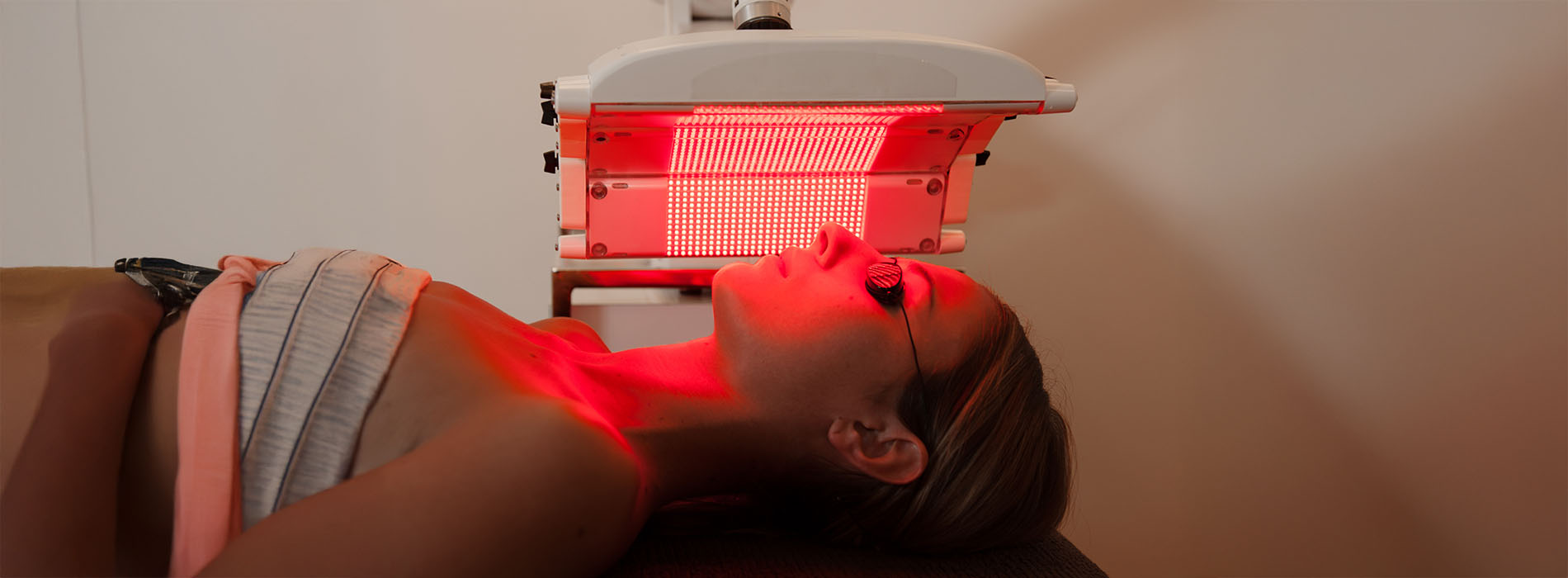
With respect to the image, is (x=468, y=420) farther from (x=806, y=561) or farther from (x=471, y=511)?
(x=806, y=561)

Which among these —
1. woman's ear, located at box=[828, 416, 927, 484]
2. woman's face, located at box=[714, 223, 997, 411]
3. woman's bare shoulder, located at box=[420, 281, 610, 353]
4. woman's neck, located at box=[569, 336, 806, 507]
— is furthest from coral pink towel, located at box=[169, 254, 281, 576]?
woman's ear, located at box=[828, 416, 927, 484]

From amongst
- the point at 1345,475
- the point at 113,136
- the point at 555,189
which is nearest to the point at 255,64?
the point at 113,136

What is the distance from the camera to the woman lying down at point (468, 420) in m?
0.84

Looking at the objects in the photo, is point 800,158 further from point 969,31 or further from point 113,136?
point 113,136

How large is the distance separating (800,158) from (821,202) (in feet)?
0.30

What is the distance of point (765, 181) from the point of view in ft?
4.38

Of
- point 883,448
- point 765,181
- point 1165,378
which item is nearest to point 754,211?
point 765,181

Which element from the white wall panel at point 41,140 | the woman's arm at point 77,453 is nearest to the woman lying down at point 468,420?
the woman's arm at point 77,453

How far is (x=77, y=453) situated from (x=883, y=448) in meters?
0.86

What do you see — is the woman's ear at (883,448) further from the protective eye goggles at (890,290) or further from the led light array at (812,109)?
the led light array at (812,109)

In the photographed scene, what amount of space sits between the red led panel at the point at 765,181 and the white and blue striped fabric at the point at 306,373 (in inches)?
17.6

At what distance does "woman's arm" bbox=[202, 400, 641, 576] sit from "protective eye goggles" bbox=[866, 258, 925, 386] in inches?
15.7

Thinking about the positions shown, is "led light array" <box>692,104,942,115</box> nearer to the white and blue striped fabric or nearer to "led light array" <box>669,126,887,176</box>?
"led light array" <box>669,126,887,176</box>

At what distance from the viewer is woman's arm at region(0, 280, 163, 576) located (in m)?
0.84
